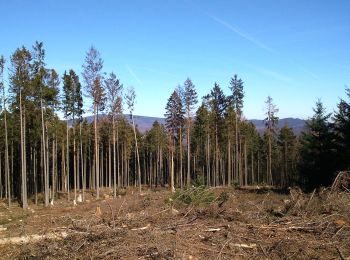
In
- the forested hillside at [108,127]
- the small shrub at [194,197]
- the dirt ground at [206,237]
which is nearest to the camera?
the dirt ground at [206,237]

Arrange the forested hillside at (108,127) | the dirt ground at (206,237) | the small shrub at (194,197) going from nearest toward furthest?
the dirt ground at (206,237)
the small shrub at (194,197)
the forested hillside at (108,127)

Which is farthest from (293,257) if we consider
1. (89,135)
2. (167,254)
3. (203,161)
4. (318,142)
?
(203,161)

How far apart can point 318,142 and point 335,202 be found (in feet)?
71.6

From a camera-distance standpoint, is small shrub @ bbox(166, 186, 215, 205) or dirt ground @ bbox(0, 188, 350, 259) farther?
small shrub @ bbox(166, 186, 215, 205)

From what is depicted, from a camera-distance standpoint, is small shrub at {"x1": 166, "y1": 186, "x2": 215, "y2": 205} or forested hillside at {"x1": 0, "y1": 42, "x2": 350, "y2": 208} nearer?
small shrub at {"x1": 166, "y1": 186, "x2": 215, "y2": 205}

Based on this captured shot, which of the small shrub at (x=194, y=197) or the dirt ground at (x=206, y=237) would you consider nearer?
the dirt ground at (x=206, y=237)

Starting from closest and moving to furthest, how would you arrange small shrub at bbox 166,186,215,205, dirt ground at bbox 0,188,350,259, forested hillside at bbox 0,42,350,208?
dirt ground at bbox 0,188,350,259
small shrub at bbox 166,186,215,205
forested hillside at bbox 0,42,350,208

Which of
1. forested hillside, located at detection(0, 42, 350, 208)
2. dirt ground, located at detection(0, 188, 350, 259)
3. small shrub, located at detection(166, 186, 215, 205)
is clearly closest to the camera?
dirt ground, located at detection(0, 188, 350, 259)

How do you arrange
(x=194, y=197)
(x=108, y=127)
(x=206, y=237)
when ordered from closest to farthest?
(x=206, y=237) → (x=194, y=197) → (x=108, y=127)

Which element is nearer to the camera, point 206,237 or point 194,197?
point 206,237

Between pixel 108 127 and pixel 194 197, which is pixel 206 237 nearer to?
pixel 194 197

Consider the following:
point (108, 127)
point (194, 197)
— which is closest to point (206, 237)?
point (194, 197)

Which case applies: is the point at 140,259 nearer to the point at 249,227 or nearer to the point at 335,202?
the point at 249,227

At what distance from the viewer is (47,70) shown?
33.5m
